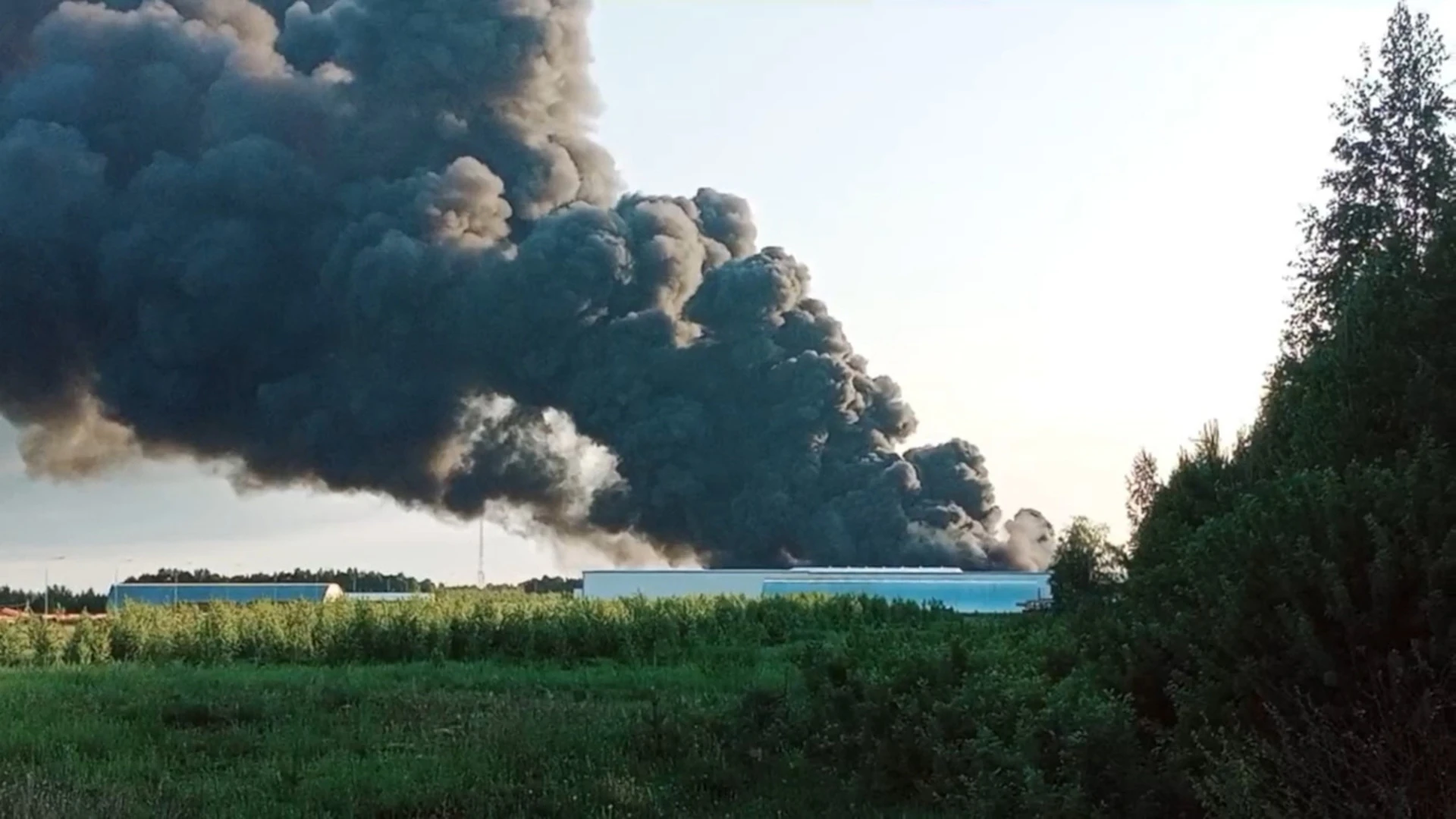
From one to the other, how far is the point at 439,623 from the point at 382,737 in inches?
666

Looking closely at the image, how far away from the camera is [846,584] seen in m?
57.3

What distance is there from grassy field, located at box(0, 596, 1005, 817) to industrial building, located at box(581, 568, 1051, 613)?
17.5 metres

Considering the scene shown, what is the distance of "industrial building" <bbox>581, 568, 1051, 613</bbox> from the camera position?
56531 mm

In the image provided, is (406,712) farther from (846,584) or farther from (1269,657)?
(846,584)

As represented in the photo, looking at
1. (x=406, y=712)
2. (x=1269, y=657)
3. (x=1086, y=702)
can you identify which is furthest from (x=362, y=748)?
(x=1269, y=657)

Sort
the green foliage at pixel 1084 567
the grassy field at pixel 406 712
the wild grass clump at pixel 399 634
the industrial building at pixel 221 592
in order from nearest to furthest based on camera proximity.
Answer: the grassy field at pixel 406 712
the green foliage at pixel 1084 567
the wild grass clump at pixel 399 634
the industrial building at pixel 221 592

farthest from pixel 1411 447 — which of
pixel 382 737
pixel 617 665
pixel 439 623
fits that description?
pixel 439 623

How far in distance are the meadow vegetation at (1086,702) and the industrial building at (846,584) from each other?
2927 cm

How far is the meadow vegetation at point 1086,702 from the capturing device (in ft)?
31.9

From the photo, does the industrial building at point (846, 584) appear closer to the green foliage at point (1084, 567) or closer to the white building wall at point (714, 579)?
the white building wall at point (714, 579)

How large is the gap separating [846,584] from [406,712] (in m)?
37.6

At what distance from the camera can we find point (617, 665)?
31.9 metres

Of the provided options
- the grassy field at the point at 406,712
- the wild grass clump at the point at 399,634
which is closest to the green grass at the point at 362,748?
the grassy field at the point at 406,712

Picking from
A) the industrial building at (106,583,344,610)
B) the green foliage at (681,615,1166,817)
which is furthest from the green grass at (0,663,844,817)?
the industrial building at (106,583,344,610)
